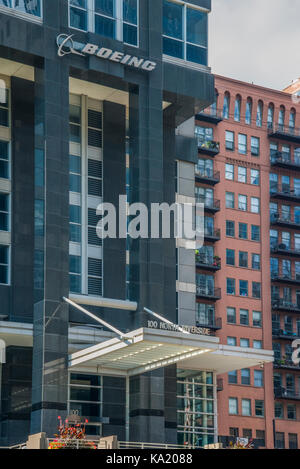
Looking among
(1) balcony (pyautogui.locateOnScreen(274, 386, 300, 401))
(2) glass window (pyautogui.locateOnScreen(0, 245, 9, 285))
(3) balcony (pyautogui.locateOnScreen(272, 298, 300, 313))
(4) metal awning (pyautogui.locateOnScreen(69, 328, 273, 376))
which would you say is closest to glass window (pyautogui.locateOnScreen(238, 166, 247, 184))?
(3) balcony (pyautogui.locateOnScreen(272, 298, 300, 313))

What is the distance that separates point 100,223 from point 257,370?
165 ft

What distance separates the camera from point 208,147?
10662 cm

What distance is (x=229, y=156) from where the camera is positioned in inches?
4313

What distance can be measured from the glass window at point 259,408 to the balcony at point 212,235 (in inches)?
718

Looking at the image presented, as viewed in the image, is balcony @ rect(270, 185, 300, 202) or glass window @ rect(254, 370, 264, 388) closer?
glass window @ rect(254, 370, 264, 388)

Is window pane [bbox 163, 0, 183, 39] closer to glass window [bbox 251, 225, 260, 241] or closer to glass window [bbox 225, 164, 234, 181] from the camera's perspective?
glass window [bbox 225, 164, 234, 181]

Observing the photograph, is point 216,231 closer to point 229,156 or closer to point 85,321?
point 229,156

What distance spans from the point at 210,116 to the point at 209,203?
32.7 ft

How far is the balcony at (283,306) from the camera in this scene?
107m

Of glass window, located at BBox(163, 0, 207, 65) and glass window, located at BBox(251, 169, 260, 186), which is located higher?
glass window, located at BBox(251, 169, 260, 186)

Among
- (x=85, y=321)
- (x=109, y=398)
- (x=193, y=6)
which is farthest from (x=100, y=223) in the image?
(x=193, y=6)

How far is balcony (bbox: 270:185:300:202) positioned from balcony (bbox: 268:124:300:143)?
6187mm

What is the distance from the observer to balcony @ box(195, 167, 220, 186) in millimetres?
104800

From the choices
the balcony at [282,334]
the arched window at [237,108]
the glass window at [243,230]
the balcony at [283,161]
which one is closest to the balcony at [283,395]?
the balcony at [282,334]
